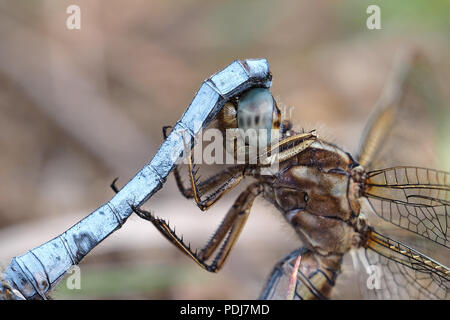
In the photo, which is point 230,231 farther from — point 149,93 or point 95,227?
point 149,93

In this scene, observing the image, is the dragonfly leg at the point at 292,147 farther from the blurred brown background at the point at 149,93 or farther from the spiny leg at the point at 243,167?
the blurred brown background at the point at 149,93

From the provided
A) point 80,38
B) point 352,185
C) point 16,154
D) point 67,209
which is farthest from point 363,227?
point 80,38

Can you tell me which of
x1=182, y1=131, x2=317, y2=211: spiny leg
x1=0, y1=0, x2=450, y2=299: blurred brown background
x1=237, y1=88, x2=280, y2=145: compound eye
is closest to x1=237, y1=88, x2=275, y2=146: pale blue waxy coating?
x1=237, y1=88, x2=280, y2=145: compound eye

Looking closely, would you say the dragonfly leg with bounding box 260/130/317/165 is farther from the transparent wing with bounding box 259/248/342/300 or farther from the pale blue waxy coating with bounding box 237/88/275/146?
the transparent wing with bounding box 259/248/342/300

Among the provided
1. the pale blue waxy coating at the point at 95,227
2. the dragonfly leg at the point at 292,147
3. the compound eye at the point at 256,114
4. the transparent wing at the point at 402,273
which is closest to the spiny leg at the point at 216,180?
the dragonfly leg at the point at 292,147

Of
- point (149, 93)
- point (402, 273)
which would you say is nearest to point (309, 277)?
point (402, 273)
